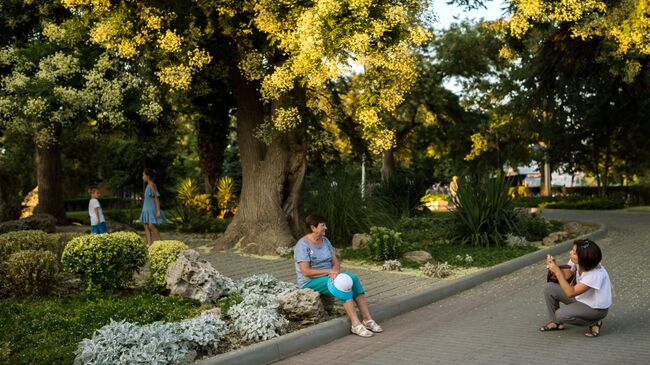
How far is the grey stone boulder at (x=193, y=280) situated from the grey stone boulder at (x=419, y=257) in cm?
502

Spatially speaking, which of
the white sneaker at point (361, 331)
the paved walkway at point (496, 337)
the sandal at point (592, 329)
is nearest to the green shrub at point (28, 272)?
the paved walkway at point (496, 337)

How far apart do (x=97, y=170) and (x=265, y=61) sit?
30.5m

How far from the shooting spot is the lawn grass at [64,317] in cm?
580

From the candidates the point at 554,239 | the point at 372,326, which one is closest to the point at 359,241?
the point at 554,239

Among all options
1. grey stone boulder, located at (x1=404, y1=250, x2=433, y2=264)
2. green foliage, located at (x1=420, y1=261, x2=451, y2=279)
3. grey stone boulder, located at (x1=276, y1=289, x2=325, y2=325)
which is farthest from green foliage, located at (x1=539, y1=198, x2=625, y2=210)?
grey stone boulder, located at (x1=276, y1=289, x2=325, y2=325)

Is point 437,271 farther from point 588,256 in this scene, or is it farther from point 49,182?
point 49,182

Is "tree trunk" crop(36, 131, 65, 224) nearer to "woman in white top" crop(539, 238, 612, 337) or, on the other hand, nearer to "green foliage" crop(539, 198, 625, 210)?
"woman in white top" crop(539, 238, 612, 337)

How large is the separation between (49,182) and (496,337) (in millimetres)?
17428

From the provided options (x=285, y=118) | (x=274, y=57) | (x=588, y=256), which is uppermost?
(x=274, y=57)

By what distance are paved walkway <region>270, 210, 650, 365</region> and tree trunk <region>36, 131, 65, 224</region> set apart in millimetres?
15258

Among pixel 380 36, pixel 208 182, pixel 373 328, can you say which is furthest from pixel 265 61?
pixel 208 182

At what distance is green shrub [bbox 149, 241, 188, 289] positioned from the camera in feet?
28.5

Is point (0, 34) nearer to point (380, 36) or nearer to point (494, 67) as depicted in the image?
point (380, 36)

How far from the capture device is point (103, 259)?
27.7 ft
